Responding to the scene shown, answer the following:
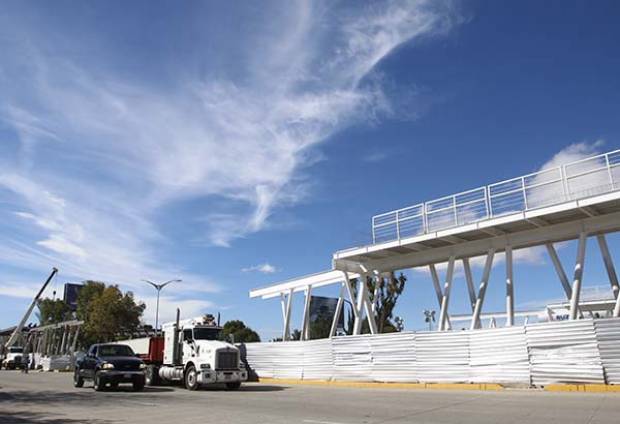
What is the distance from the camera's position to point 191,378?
73.9ft

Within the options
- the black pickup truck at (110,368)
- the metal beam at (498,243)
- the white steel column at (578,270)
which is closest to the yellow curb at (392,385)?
the white steel column at (578,270)

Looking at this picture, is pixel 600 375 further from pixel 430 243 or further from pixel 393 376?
pixel 430 243

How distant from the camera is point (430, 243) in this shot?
89.6ft

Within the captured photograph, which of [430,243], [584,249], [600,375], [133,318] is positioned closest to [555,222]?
[584,249]

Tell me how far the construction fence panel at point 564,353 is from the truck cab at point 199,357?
38.6 feet

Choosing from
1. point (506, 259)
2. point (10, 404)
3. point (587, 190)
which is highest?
point (587, 190)

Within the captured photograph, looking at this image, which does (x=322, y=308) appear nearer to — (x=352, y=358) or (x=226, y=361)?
(x=352, y=358)

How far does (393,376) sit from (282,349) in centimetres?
769

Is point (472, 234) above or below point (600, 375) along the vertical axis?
above

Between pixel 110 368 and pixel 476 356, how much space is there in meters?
14.6

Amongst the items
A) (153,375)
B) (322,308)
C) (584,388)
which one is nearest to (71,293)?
(322,308)

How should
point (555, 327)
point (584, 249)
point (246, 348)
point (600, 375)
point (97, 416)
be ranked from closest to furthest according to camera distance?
1. point (97, 416)
2. point (600, 375)
3. point (555, 327)
4. point (584, 249)
5. point (246, 348)

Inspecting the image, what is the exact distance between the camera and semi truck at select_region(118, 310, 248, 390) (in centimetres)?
2191

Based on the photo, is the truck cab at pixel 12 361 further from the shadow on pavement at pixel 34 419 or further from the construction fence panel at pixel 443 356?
the shadow on pavement at pixel 34 419
